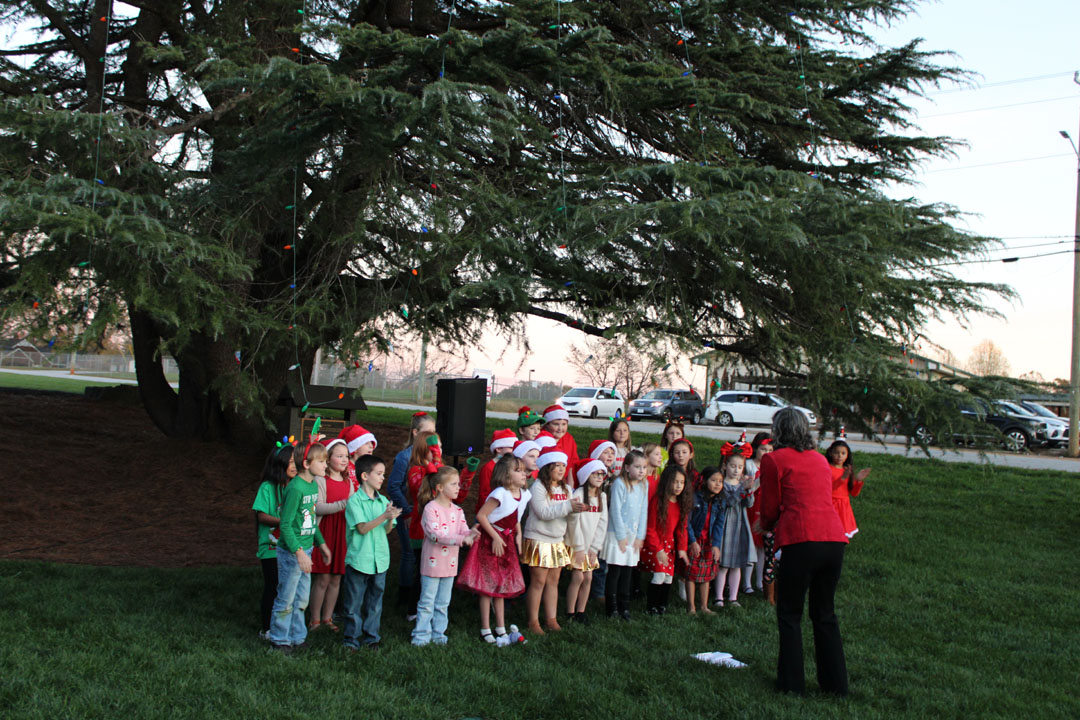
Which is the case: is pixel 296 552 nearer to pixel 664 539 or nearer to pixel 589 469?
pixel 589 469

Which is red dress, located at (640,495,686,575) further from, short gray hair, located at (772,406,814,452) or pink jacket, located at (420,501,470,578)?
short gray hair, located at (772,406,814,452)

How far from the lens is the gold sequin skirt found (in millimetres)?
5844

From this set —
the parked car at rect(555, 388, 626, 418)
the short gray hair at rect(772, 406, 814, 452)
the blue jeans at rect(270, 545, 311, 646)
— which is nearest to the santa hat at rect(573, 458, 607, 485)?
the short gray hair at rect(772, 406, 814, 452)

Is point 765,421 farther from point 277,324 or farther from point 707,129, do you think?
point 277,324

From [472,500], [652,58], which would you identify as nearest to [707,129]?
[652,58]

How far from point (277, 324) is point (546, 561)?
328 centimetres

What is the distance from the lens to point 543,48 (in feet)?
22.0

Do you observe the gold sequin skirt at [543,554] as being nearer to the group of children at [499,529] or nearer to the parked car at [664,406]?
the group of children at [499,529]

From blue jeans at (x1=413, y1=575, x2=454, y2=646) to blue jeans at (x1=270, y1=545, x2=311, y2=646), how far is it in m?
0.72

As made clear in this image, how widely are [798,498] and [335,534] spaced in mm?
2994

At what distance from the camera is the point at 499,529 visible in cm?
579

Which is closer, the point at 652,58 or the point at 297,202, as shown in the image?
the point at 297,202

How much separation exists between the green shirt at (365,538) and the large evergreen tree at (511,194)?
186 cm

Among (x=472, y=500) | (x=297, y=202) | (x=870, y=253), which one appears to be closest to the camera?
(x=870, y=253)
